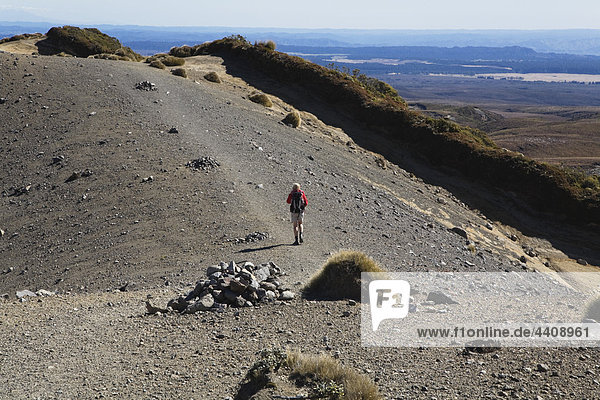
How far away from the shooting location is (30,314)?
10.3 meters

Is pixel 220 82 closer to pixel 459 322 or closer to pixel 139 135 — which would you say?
pixel 139 135

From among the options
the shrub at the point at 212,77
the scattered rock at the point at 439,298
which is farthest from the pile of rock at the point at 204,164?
the shrub at the point at 212,77

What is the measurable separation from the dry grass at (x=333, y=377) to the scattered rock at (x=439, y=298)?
341 cm

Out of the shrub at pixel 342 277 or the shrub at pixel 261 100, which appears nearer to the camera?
the shrub at pixel 342 277

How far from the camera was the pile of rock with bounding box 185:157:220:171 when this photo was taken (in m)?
18.1

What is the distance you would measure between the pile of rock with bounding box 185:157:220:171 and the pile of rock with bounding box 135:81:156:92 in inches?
403

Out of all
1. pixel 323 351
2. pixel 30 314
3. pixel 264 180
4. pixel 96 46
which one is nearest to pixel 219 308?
pixel 323 351

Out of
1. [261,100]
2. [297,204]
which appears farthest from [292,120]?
[297,204]

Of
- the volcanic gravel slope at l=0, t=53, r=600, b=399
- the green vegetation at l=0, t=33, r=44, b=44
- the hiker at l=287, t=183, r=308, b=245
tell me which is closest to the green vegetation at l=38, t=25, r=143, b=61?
the green vegetation at l=0, t=33, r=44, b=44

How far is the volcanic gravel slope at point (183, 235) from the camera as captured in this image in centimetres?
744

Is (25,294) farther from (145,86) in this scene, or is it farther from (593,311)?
(145,86)

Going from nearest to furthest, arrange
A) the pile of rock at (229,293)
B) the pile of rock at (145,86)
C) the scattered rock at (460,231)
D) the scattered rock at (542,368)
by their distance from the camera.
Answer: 1. the scattered rock at (542,368)
2. the pile of rock at (229,293)
3. the scattered rock at (460,231)
4. the pile of rock at (145,86)

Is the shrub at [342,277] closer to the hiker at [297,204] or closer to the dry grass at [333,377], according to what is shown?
the dry grass at [333,377]

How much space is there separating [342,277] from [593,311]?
467 centimetres
